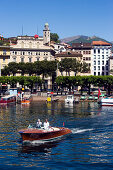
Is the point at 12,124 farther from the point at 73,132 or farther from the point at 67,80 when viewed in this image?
the point at 67,80

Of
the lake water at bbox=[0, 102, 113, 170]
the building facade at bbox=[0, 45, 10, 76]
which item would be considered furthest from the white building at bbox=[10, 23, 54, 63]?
the lake water at bbox=[0, 102, 113, 170]

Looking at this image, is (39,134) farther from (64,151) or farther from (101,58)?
(101,58)

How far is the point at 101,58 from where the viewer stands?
→ 620 ft

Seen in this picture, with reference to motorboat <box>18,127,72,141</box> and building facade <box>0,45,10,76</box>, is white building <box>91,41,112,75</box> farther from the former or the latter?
motorboat <box>18,127,72,141</box>

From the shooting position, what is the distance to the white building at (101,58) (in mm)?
187750

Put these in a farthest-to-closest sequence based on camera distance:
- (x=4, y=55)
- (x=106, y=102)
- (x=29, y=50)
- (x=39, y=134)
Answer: (x=29, y=50) → (x=4, y=55) → (x=106, y=102) → (x=39, y=134)

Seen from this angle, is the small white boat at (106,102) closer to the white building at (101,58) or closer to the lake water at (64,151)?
the lake water at (64,151)

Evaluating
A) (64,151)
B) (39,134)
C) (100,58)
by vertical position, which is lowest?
Result: (64,151)

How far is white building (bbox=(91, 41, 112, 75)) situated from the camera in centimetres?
18775

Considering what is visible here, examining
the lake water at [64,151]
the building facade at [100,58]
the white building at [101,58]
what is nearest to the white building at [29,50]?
the building facade at [100,58]

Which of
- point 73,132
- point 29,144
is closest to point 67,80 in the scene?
point 73,132

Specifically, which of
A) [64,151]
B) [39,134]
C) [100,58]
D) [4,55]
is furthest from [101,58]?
[64,151]

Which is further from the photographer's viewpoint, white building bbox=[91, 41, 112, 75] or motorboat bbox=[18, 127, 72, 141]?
white building bbox=[91, 41, 112, 75]

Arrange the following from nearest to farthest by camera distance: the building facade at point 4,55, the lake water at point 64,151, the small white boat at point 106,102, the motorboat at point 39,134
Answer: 1. the lake water at point 64,151
2. the motorboat at point 39,134
3. the small white boat at point 106,102
4. the building facade at point 4,55
